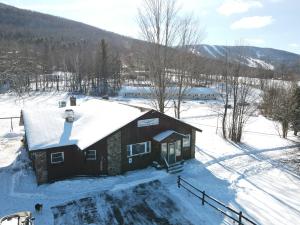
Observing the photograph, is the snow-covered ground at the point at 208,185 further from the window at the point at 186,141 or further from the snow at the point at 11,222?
the snow at the point at 11,222

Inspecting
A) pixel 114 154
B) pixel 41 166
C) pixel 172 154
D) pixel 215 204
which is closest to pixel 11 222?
pixel 41 166

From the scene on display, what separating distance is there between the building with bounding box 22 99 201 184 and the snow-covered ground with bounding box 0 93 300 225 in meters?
0.93

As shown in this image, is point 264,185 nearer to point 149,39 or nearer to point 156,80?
point 156,80

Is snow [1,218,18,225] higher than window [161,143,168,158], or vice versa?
window [161,143,168,158]

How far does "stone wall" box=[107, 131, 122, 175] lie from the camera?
19227 millimetres

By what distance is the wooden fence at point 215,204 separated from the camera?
13148mm

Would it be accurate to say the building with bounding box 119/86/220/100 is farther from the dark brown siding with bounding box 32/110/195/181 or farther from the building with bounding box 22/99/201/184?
the dark brown siding with bounding box 32/110/195/181

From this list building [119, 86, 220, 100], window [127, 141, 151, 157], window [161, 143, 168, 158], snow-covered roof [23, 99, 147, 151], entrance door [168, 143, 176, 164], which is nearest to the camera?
snow-covered roof [23, 99, 147, 151]

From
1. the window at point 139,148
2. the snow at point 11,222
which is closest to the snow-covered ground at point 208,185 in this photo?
the window at point 139,148

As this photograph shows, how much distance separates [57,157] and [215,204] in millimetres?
10889

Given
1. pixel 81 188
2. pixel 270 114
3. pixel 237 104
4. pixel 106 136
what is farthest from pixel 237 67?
pixel 270 114

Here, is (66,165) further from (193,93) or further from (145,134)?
(193,93)

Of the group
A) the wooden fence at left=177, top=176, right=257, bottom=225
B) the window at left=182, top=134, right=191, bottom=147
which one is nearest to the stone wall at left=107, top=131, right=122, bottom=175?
the wooden fence at left=177, top=176, right=257, bottom=225

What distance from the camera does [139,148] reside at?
2061cm
